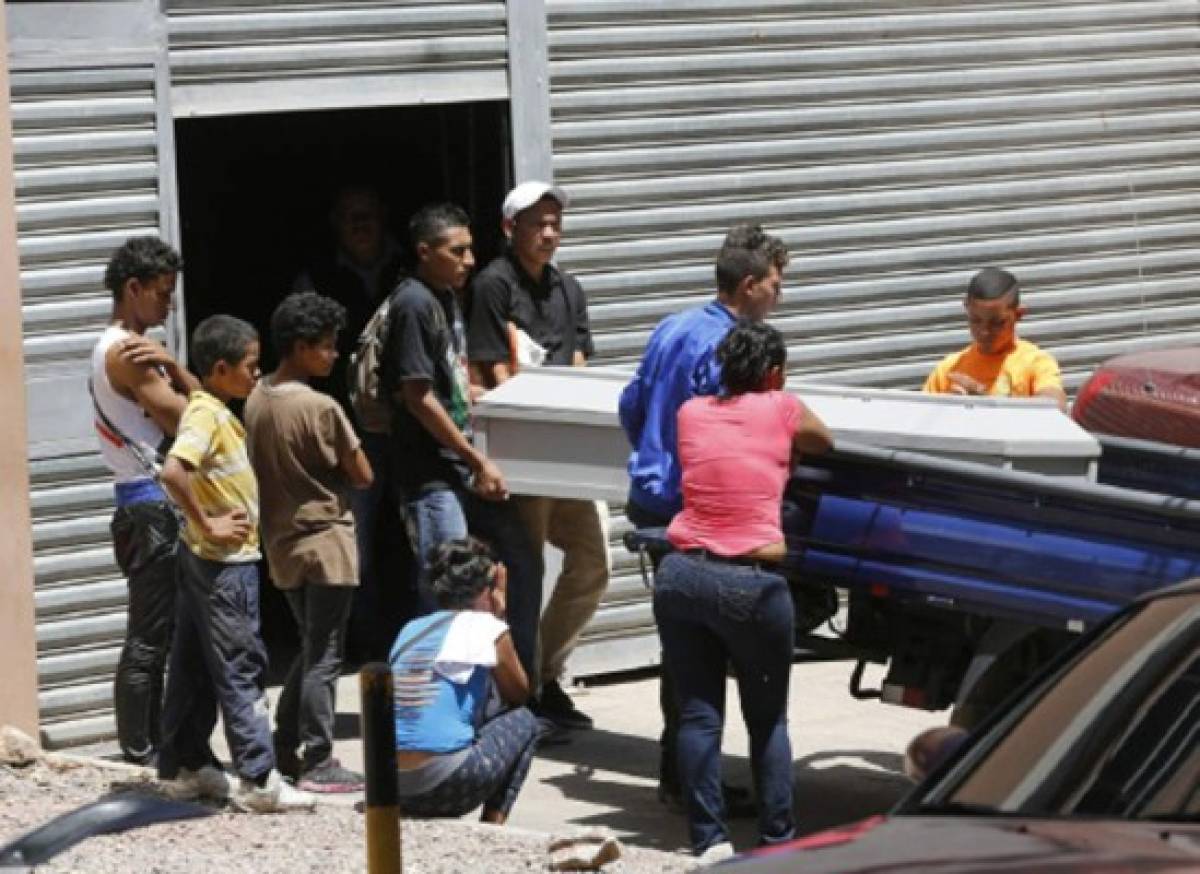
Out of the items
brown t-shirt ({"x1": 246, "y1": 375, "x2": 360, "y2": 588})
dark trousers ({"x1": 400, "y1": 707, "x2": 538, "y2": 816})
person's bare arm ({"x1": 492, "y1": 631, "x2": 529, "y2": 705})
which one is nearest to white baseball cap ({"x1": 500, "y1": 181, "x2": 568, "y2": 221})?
brown t-shirt ({"x1": 246, "y1": 375, "x2": 360, "y2": 588})

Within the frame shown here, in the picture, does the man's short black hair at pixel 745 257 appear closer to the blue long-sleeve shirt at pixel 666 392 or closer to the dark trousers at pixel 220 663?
the blue long-sleeve shirt at pixel 666 392

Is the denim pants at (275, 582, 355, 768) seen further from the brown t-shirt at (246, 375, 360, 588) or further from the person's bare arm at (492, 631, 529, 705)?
the person's bare arm at (492, 631, 529, 705)

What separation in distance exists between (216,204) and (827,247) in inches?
117

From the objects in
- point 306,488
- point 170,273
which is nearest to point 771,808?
point 306,488

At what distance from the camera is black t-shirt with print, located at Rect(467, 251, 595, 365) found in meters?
10.7

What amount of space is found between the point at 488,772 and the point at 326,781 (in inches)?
41.4

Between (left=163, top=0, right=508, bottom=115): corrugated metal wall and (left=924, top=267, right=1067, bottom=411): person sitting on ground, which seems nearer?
(left=924, top=267, right=1067, bottom=411): person sitting on ground

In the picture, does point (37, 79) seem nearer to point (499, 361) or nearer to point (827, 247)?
point (499, 361)

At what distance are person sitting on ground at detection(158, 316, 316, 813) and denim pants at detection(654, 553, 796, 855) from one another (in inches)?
53.6

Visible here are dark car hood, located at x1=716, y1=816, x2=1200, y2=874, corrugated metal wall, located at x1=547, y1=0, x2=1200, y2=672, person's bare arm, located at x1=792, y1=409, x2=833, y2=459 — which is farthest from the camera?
corrugated metal wall, located at x1=547, y1=0, x2=1200, y2=672

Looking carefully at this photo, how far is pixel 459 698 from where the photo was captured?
893 centimetres

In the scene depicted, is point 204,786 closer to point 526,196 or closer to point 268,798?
point 268,798

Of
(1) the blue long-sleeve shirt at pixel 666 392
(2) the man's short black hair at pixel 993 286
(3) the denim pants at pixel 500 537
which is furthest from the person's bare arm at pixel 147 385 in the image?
(2) the man's short black hair at pixel 993 286

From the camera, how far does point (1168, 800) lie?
5.45m
